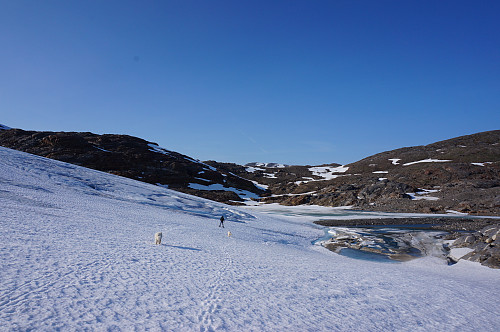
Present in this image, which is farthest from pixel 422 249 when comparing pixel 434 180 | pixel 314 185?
pixel 314 185

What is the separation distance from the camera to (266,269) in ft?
40.6

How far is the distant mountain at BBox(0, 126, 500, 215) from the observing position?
54.2m

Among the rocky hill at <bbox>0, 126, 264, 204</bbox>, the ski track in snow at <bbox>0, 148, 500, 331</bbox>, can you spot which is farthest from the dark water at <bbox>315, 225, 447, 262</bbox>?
the rocky hill at <bbox>0, 126, 264, 204</bbox>

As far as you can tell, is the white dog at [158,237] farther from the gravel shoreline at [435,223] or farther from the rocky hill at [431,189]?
the rocky hill at [431,189]

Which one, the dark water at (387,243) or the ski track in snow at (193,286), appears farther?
the dark water at (387,243)

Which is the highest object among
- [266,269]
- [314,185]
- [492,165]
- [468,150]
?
[468,150]

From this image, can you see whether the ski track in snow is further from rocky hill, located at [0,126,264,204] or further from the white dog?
rocky hill, located at [0,126,264,204]

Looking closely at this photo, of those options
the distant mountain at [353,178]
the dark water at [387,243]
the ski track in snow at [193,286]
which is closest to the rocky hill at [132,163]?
the distant mountain at [353,178]

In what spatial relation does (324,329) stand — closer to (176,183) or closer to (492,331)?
(492,331)

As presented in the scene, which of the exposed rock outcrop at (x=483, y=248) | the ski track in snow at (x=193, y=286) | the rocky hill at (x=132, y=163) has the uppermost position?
the rocky hill at (x=132, y=163)

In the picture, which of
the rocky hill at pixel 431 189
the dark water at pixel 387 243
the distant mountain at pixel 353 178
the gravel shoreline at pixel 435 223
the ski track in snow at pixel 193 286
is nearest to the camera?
the ski track in snow at pixel 193 286

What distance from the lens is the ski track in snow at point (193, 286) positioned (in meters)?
6.58

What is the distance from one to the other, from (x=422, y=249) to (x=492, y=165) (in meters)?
66.5

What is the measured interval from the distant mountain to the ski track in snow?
41.8m
